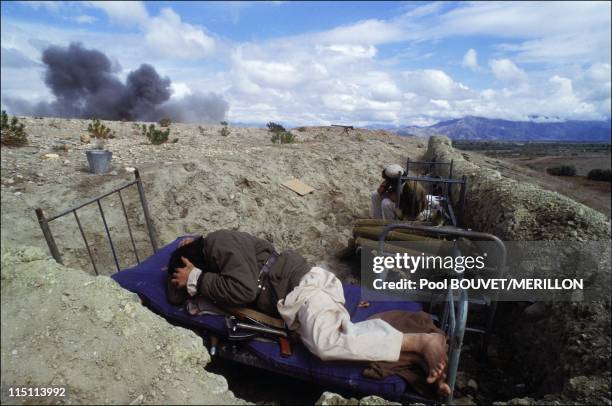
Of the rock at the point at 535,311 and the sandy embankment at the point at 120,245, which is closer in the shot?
the sandy embankment at the point at 120,245

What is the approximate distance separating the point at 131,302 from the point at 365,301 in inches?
91.4

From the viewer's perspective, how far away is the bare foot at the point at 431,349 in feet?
8.37

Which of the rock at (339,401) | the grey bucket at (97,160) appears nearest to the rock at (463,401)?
the rock at (339,401)

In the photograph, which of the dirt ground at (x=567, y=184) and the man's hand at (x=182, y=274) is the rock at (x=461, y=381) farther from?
the dirt ground at (x=567, y=184)

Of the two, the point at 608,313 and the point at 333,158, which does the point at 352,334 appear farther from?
the point at 333,158

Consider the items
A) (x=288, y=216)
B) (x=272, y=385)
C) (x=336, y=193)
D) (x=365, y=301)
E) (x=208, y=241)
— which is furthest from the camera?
(x=336, y=193)

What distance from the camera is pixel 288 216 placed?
24.9 ft

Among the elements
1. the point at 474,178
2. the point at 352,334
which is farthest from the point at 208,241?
the point at 474,178

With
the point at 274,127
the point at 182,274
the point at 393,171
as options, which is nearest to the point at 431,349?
the point at 182,274

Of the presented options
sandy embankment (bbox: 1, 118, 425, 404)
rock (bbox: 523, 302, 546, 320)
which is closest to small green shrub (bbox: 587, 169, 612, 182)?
sandy embankment (bbox: 1, 118, 425, 404)

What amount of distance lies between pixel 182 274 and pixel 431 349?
7.64ft

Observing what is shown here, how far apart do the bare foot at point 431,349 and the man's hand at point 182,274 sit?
208 cm

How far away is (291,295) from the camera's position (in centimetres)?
302

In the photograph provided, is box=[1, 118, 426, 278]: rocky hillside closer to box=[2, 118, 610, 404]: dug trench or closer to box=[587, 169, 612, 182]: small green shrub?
box=[2, 118, 610, 404]: dug trench
